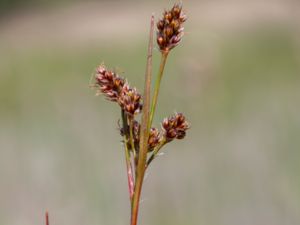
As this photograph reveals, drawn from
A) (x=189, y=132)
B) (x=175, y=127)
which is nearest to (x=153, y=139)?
(x=175, y=127)

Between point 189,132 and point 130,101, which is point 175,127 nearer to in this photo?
point 130,101

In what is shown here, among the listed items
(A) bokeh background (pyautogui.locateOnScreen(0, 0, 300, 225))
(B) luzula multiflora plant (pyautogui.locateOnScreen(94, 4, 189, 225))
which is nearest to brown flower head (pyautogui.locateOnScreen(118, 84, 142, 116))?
(B) luzula multiflora plant (pyautogui.locateOnScreen(94, 4, 189, 225))

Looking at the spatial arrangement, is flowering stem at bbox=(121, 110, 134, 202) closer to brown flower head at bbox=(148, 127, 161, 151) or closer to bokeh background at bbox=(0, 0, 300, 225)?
brown flower head at bbox=(148, 127, 161, 151)

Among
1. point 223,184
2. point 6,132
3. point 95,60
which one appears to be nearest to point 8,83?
point 95,60

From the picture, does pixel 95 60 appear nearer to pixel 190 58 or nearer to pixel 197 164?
pixel 190 58

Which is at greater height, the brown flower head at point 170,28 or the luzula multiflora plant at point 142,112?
the brown flower head at point 170,28

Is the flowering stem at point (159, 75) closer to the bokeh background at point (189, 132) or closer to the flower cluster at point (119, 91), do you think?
the flower cluster at point (119, 91)

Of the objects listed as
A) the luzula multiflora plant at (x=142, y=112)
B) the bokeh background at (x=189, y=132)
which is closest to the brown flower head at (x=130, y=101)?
the luzula multiflora plant at (x=142, y=112)
